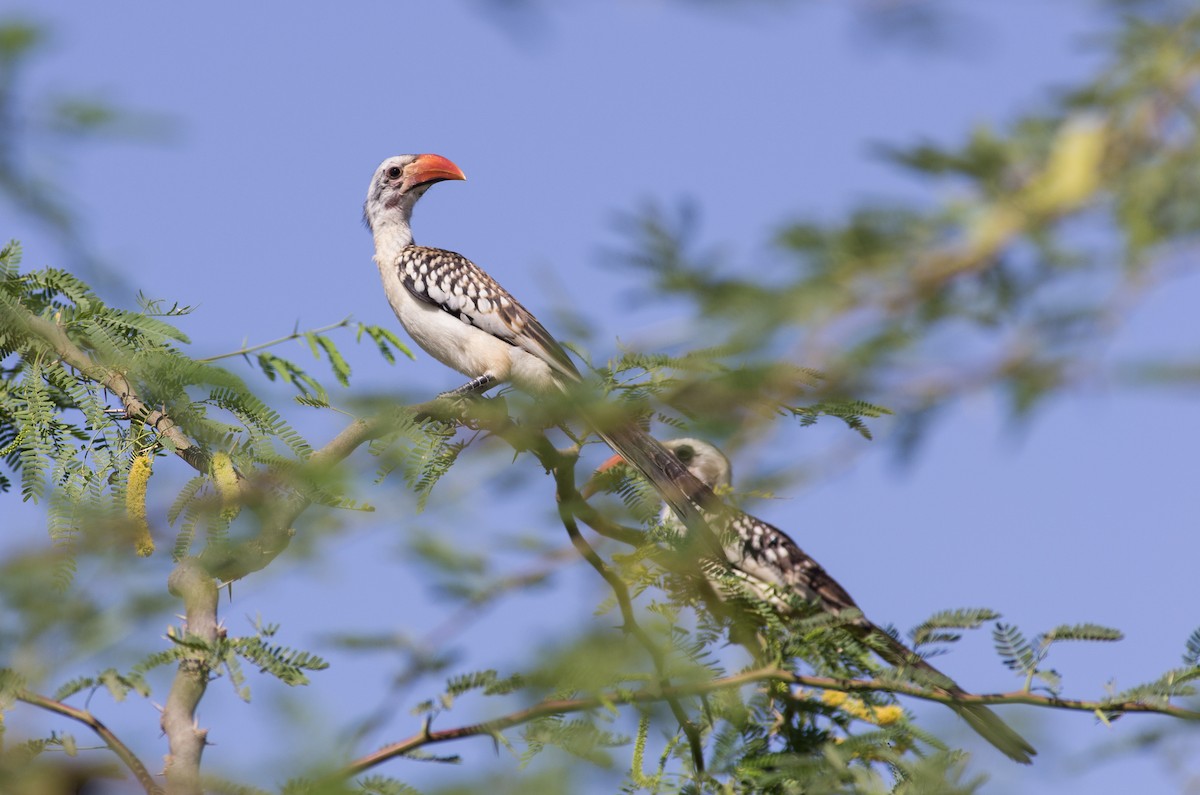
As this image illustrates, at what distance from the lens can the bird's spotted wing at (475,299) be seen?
637 centimetres

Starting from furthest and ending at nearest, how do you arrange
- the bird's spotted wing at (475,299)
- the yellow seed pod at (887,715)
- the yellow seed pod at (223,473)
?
1. the bird's spotted wing at (475,299)
2. the yellow seed pod at (887,715)
3. the yellow seed pod at (223,473)

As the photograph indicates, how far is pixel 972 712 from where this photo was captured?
3564mm

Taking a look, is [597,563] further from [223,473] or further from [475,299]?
[475,299]

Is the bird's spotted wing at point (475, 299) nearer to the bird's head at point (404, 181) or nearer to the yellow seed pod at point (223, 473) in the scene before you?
the bird's head at point (404, 181)

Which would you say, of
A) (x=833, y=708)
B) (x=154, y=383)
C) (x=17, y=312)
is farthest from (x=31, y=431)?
(x=833, y=708)

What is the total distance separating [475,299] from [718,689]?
378 cm

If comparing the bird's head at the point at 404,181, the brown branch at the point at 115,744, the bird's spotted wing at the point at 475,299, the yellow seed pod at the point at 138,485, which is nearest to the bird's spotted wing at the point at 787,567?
the bird's spotted wing at the point at 475,299

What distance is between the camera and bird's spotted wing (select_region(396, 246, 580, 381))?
6367 mm

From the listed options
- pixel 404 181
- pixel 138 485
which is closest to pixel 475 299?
pixel 404 181

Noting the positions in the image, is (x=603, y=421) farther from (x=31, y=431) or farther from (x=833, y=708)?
(x=31, y=431)

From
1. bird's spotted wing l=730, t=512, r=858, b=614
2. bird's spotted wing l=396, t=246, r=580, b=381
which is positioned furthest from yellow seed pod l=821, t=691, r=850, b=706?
bird's spotted wing l=396, t=246, r=580, b=381

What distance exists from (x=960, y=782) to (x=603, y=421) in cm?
167

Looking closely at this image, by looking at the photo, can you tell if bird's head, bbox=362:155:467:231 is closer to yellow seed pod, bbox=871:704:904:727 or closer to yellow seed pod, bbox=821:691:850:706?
yellow seed pod, bbox=821:691:850:706

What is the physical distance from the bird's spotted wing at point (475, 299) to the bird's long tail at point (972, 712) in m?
2.77
